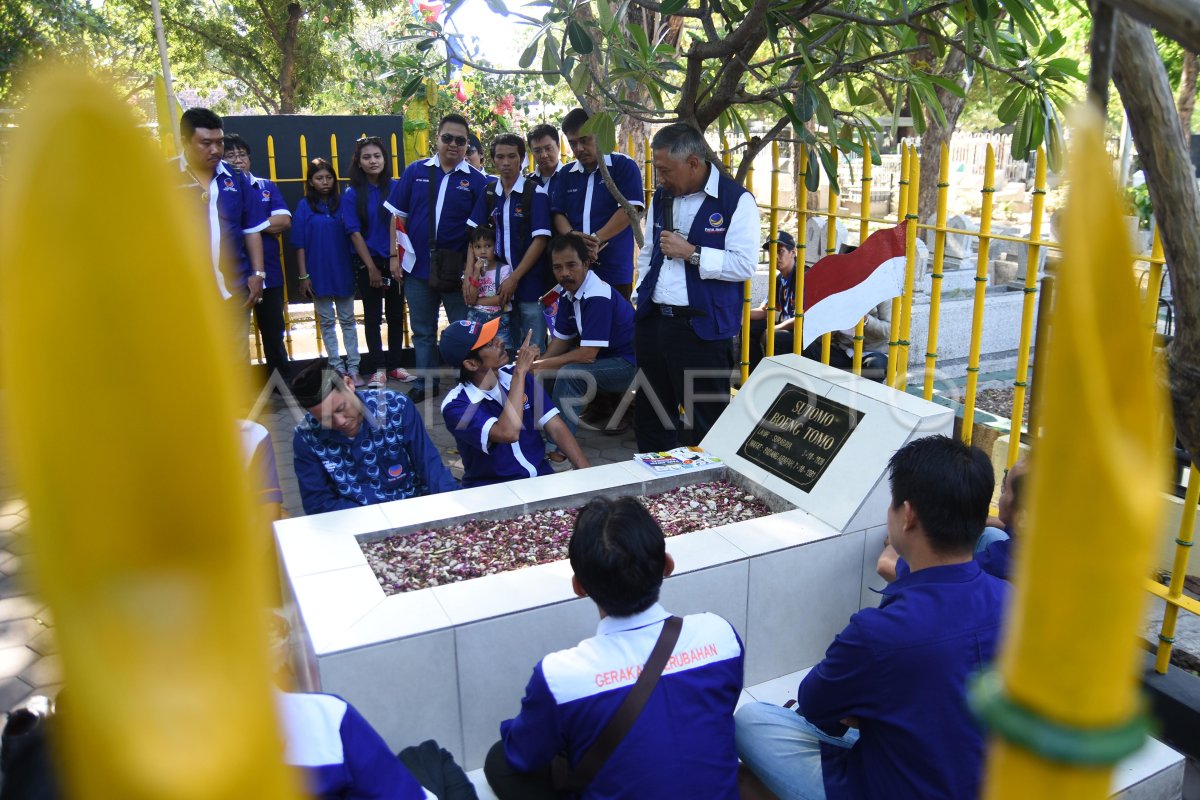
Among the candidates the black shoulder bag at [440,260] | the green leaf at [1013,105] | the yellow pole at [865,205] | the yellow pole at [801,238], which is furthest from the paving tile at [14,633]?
the green leaf at [1013,105]

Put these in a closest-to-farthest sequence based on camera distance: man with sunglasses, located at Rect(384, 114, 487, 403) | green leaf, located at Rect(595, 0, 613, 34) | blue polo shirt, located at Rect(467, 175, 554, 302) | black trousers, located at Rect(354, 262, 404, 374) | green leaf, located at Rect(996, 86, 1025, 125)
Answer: green leaf, located at Rect(595, 0, 613, 34) < green leaf, located at Rect(996, 86, 1025, 125) < blue polo shirt, located at Rect(467, 175, 554, 302) < man with sunglasses, located at Rect(384, 114, 487, 403) < black trousers, located at Rect(354, 262, 404, 374)

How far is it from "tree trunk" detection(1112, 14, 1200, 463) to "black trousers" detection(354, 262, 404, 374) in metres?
6.51

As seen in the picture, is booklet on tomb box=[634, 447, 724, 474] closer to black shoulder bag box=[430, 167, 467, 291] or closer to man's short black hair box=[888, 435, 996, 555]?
man's short black hair box=[888, 435, 996, 555]

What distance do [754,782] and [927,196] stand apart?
10.1 meters

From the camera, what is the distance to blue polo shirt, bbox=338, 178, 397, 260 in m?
6.82

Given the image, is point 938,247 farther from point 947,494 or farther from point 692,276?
point 947,494

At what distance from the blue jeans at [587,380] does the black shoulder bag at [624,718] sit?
342cm

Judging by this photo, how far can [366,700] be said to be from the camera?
271 centimetres

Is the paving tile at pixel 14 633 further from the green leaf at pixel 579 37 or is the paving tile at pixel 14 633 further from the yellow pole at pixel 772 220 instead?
the yellow pole at pixel 772 220

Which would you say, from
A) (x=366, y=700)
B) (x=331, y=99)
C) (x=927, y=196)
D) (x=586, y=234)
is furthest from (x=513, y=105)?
(x=331, y=99)

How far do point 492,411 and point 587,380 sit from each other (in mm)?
1530

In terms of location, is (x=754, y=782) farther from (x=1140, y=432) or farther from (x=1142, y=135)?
(x=1140, y=432)

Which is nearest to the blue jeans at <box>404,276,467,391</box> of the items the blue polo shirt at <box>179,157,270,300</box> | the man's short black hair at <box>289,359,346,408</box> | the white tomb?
the blue polo shirt at <box>179,157,270,300</box>

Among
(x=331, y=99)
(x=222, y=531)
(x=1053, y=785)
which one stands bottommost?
(x=1053, y=785)
